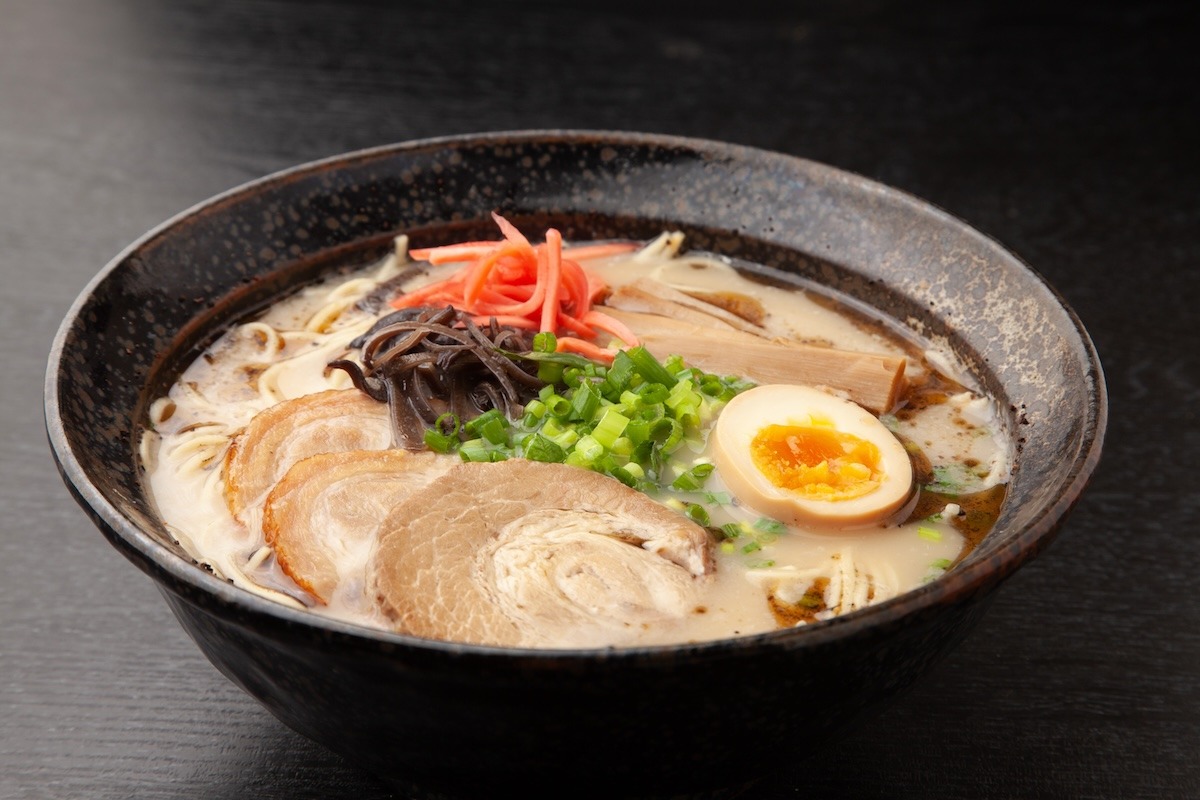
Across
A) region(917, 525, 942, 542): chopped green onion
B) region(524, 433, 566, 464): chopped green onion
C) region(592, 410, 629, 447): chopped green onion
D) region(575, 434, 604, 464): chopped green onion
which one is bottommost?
region(524, 433, 566, 464): chopped green onion

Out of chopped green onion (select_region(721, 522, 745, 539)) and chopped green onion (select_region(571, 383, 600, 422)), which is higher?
chopped green onion (select_region(571, 383, 600, 422))

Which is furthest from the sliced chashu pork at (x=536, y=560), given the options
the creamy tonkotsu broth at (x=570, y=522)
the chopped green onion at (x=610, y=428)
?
the chopped green onion at (x=610, y=428)

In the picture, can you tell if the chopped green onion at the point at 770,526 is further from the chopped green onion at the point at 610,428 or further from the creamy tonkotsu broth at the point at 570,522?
the chopped green onion at the point at 610,428

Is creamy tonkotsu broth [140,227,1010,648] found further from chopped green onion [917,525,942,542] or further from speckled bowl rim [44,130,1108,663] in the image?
speckled bowl rim [44,130,1108,663]

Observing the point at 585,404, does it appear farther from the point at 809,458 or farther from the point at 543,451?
the point at 809,458

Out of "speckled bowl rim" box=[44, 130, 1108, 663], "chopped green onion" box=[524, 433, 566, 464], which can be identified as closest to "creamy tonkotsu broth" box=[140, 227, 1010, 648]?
"chopped green onion" box=[524, 433, 566, 464]
